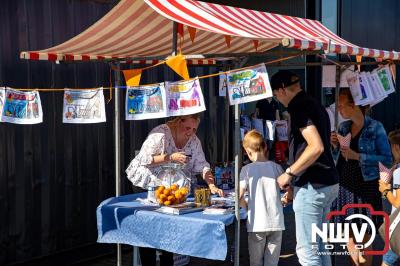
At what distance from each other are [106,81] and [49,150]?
113 centimetres

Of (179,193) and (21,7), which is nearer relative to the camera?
(179,193)

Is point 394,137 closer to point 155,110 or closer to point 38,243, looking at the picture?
point 155,110

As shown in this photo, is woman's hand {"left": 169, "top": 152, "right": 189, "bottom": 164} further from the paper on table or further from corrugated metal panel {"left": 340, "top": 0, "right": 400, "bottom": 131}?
corrugated metal panel {"left": 340, "top": 0, "right": 400, "bottom": 131}

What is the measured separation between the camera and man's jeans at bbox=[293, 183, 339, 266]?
449cm

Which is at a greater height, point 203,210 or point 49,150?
point 49,150

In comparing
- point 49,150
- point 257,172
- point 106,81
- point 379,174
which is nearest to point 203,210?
point 257,172

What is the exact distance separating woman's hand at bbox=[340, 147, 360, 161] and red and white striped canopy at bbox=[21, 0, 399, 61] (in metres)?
0.90

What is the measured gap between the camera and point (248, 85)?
4.18 meters

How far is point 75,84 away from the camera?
252 inches

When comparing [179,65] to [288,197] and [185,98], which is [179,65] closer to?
[185,98]

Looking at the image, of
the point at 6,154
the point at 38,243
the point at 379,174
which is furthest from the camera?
the point at 38,243

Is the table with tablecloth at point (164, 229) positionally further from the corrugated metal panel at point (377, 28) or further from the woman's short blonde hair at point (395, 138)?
the corrugated metal panel at point (377, 28)

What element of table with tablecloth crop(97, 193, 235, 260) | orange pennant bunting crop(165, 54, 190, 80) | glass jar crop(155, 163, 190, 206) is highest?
orange pennant bunting crop(165, 54, 190, 80)

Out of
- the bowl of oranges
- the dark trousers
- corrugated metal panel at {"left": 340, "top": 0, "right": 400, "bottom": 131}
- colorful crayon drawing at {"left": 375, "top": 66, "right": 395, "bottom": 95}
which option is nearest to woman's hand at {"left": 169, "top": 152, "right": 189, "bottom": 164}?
the bowl of oranges
